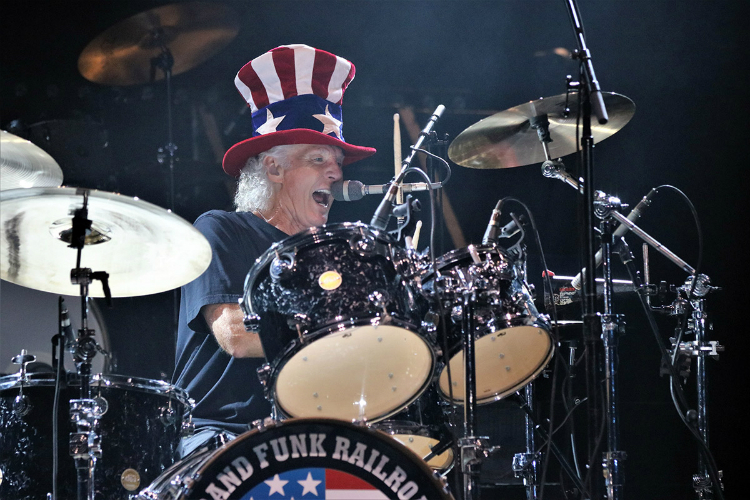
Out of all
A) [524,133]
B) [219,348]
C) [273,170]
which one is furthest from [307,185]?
[524,133]

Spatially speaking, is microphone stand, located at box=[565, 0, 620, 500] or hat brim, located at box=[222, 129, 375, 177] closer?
microphone stand, located at box=[565, 0, 620, 500]

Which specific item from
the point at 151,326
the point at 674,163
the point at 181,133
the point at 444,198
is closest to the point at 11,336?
the point at 151,326

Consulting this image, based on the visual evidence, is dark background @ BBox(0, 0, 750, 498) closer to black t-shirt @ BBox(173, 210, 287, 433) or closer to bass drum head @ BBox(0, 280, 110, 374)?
bass drum head @ BBox(0, 280, 110, 374)

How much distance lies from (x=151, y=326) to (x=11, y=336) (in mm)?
597

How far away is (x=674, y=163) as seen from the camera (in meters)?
3.98

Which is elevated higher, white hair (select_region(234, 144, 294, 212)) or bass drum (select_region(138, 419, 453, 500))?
white hair (select_region(234, 144, 294, 212))

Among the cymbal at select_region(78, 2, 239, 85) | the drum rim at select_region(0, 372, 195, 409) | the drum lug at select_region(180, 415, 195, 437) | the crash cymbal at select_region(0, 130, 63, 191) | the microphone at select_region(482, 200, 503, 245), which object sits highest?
the cymbal at select_region(78, 2, 239, 85)

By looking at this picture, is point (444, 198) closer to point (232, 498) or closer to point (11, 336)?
point (11, 336)

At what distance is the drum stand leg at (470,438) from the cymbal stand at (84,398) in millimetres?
954

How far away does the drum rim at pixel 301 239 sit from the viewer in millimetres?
1957

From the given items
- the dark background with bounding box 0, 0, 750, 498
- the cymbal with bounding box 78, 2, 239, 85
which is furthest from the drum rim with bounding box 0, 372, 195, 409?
the cymbal with bounding box 78, 2, 239, 85

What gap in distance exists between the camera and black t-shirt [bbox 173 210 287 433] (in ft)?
7.91

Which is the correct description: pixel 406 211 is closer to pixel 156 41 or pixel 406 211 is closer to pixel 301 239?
pixel 301 239

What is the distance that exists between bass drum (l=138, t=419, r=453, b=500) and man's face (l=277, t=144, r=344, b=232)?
1419mm
